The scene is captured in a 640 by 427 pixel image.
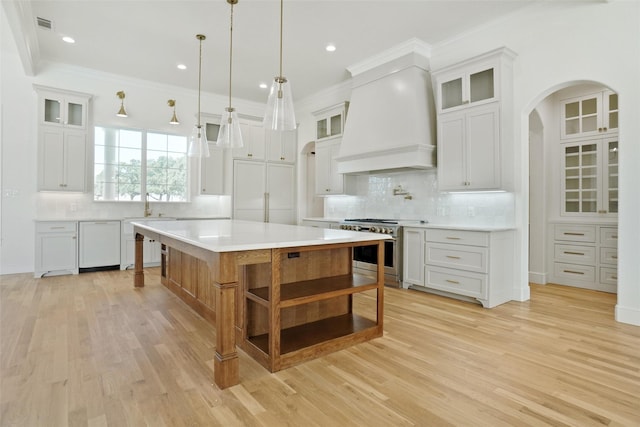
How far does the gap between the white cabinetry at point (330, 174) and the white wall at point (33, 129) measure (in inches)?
110

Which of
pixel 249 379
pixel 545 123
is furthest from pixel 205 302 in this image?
pixel 545 123

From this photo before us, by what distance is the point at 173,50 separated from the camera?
4.84 meters

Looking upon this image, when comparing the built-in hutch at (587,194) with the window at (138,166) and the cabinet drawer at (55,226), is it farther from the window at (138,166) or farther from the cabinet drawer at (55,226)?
the cabinet drawer at (55,226)

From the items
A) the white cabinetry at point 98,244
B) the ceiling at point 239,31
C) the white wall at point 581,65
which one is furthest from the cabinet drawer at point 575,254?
the white cabinetry at point 98,244

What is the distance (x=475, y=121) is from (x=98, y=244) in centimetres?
556

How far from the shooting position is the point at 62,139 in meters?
5.17

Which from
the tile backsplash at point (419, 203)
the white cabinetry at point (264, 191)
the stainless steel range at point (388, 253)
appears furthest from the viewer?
the white cabinetry at point (264, 191)

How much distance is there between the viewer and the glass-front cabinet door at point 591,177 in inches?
173

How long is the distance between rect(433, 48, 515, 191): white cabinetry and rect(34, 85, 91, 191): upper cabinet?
17.1ft

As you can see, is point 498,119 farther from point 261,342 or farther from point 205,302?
point 205,302

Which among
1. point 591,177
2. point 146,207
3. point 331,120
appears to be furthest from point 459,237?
point 146,207

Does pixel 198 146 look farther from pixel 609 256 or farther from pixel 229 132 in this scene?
pixel 609 256

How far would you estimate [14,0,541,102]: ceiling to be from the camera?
3.78 m

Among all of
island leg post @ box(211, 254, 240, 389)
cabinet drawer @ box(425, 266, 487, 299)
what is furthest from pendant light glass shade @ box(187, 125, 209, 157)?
cabinet drawer @ box(425, 266, 487, 299)
